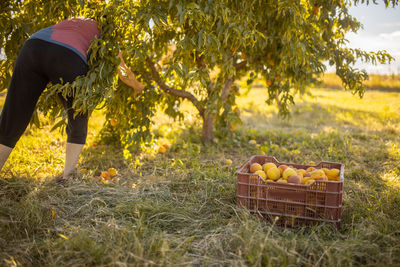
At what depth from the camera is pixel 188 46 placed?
2.55 meters

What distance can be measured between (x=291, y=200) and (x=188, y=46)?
146 centimetres

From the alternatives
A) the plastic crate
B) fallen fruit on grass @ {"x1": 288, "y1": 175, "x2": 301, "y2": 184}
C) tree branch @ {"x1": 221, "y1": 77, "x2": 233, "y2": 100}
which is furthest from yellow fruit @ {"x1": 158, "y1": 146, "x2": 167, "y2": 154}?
fallen fruit on grass @ {"x1": 288, "y1": 175, "x2": 301, "y2": 184}

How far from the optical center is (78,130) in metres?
2.48

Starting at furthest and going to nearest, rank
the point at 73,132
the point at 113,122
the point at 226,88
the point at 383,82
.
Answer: the point at 383,82
the point at 226,88
the point at 113,122
the point at 73,132

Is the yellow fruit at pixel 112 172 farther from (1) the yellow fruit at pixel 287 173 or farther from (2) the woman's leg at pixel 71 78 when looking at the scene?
(1) the yellow fruit at pixel 287 173

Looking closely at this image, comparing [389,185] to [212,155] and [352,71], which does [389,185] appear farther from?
→ [212,155]

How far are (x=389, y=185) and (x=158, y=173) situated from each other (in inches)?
81.2

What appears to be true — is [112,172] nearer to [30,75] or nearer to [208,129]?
[30,75]

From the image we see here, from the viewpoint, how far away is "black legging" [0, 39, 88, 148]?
2229mm

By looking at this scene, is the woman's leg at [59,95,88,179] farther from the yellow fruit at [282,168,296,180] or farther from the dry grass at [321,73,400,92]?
the dry grass at [321,73,400,92]

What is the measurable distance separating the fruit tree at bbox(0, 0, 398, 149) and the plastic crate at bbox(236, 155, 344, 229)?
3.22ft

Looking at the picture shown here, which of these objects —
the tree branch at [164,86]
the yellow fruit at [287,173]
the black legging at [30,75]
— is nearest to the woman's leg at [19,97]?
the black legging at [30,75]

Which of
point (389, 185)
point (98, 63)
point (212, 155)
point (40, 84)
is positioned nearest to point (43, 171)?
point (40, 84)

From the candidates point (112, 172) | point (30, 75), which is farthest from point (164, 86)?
point (30, 75)
